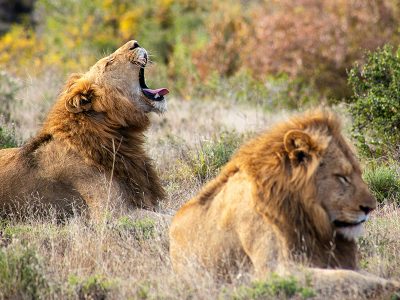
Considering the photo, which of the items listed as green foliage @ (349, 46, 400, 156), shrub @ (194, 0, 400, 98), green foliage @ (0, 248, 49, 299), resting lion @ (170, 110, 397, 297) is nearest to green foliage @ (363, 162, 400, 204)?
green foliage @ (349, 46, 400, 156)

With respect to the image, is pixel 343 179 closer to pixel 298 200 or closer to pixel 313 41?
pixel 298 200

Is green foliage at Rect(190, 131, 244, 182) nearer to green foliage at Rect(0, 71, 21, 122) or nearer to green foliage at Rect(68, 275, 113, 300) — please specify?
green foliage at Rect(68, 275, 113, 300)

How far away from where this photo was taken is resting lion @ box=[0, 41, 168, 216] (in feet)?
24.1

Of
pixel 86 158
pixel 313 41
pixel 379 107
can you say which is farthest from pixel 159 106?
pixel 313 41

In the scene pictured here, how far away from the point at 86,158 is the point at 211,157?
1917 millimetres

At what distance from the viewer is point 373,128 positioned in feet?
30.5

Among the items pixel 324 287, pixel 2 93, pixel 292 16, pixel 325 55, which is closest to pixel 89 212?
pixel 324 287

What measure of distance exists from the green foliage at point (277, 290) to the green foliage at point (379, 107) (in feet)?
14.5

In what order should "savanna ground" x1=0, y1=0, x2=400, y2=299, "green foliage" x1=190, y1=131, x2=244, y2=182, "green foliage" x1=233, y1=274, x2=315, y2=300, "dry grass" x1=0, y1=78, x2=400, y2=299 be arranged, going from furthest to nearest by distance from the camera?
"green foliage" x1=190, y1=131, x2=244, y2=182 < "savanna ground" x1=0, y1=0, x2=400, y2=299 < "dry grass" x1=0, y1=78, x2=400, y2=299 < "green foliage" x1=233, y1=274, x2=315, y2=300

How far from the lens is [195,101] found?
1412cm

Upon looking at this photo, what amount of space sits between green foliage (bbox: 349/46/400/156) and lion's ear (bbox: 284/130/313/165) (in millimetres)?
4216

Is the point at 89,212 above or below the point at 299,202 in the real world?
below

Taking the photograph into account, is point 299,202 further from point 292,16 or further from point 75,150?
point 292,16

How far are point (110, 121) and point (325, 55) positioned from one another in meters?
8.89
